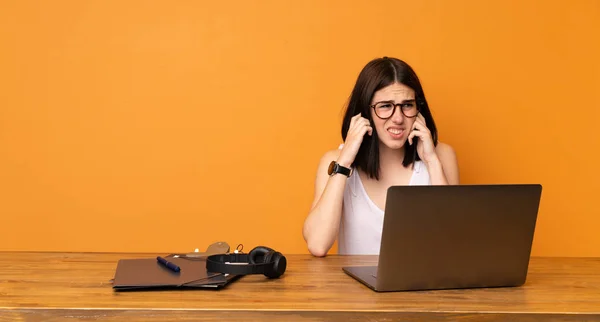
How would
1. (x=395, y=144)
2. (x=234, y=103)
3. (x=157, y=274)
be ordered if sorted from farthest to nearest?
(x=234, y=103), (x=395, y=144), (x=157, y=274)

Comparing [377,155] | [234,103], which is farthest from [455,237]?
[234,103]

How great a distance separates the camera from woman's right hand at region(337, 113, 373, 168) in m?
2.58

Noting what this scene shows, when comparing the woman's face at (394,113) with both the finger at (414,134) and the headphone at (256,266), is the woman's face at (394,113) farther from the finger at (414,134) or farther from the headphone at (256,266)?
the headphone at (256,266)

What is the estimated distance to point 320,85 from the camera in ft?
11.0

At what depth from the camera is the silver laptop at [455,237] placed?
5.19ft

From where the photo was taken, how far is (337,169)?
101 inches

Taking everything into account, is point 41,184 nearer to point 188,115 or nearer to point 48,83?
point 48,83

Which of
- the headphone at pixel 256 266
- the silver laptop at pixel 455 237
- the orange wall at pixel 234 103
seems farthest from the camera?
the orange wall at pixel 234 103

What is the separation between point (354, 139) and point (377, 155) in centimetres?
22

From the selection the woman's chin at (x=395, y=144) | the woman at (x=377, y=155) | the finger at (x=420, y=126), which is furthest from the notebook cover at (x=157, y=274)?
the finger at (x=420, y=126)

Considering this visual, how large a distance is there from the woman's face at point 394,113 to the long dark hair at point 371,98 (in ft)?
0.08

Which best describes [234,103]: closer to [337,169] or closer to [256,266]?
[337,169]

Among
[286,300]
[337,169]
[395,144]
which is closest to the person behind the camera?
[286,300]

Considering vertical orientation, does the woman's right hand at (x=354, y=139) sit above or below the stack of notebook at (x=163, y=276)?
above
